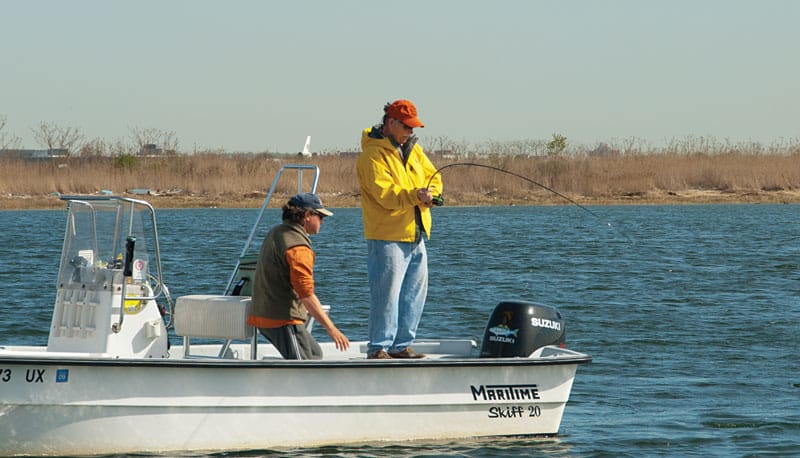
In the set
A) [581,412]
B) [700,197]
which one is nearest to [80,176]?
[700,197]

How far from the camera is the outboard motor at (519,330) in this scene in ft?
28.3

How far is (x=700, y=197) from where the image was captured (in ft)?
163

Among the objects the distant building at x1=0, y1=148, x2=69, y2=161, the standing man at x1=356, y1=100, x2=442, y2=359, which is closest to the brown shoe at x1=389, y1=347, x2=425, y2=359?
the standing man at x1=356, y1=100, x2=442, y2=359

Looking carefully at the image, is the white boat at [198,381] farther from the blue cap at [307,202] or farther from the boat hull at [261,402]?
the blue cap at [307,202]

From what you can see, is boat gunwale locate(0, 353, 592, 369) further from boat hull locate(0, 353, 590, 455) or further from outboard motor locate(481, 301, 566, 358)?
outboard motor locate(481, 301, 566, 358)

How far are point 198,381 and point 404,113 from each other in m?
2.04

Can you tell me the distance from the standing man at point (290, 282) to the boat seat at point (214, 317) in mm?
84

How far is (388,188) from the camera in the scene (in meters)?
7.96

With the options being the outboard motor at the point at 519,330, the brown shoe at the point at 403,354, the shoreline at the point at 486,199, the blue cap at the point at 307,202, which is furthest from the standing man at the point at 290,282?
the shoreline at the point at 486,199

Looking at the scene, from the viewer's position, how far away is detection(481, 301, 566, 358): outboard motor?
8633 mm

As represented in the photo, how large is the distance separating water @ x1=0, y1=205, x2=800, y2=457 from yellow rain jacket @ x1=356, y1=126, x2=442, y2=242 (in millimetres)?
1394

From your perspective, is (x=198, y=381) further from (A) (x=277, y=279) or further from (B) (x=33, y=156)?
(B) (x=33, y=156)

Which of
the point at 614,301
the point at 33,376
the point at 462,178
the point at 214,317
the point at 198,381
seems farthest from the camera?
the point at 462,178

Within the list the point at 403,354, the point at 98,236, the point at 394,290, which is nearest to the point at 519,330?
the point at 403,354
